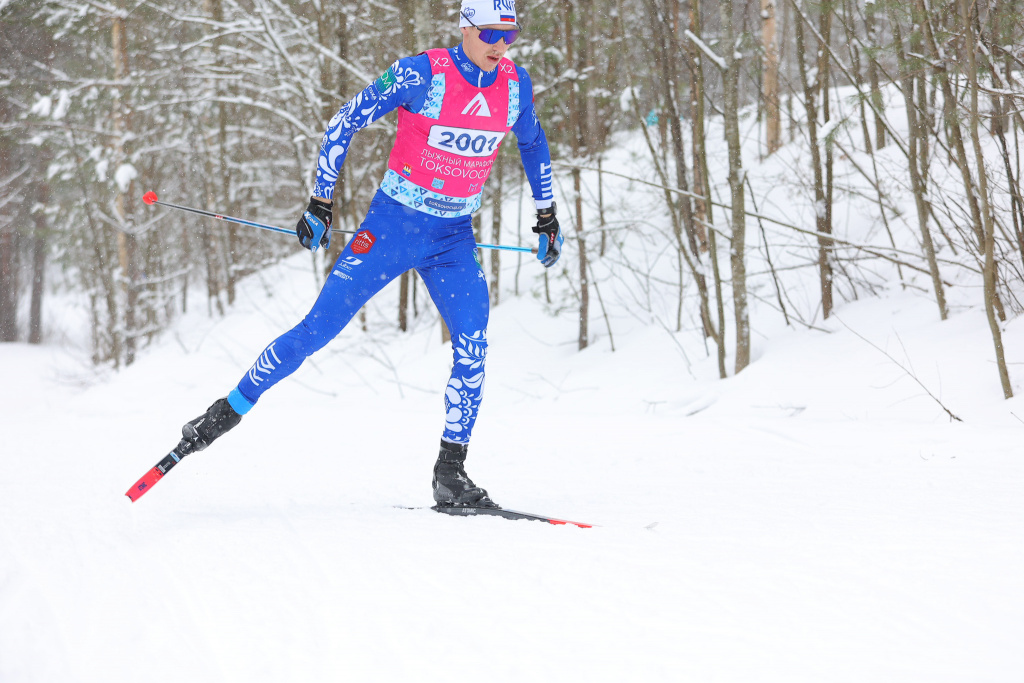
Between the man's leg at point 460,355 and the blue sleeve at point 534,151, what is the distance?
0.58m

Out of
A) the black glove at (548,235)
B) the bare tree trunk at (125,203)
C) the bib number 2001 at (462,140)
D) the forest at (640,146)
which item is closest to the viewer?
the bib number 2001 at (462,140)

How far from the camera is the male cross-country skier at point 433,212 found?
279 cm

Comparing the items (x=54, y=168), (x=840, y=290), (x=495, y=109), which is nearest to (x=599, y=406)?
(x=840, y=290)

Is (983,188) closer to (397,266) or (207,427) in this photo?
(397,266)

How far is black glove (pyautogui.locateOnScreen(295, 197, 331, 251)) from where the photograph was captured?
2.77 metres

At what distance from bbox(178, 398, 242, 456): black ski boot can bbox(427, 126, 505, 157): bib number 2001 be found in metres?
1.29

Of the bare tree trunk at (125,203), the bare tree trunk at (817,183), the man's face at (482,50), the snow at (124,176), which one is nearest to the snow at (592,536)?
the bare tree trunk at (817,183)

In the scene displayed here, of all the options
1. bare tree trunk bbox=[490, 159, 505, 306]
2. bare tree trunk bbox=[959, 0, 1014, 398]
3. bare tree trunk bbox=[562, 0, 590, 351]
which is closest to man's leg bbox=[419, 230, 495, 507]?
bare tree trunk bbox=[959, 0, 1014, 398]

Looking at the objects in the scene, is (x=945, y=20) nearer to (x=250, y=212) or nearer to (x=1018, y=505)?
(x=1018, y=505)

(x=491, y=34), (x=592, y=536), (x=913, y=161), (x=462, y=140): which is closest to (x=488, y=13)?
(x=491, y=34)

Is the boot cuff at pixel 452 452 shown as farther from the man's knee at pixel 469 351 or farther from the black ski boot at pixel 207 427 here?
the black ski boot at pixel 207 427

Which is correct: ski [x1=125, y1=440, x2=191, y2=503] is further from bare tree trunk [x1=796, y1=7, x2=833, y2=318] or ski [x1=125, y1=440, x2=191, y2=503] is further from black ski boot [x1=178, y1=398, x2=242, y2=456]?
bare tree trunk [x1=796, y1=7, x2=833, y2=318]

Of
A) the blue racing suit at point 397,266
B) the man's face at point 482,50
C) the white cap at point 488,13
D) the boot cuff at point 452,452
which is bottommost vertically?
the boot cuff at point 452,452

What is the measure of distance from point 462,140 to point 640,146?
9.37 meters
